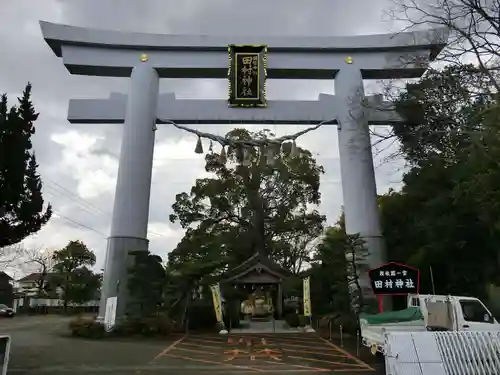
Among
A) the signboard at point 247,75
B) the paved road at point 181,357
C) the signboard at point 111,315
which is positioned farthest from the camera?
the signboard at point 247,75

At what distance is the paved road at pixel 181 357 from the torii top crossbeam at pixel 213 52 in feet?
29.3

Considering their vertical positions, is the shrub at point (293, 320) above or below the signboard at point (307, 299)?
below

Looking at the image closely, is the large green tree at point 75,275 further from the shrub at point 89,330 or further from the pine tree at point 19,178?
the pine tree at point 19,178

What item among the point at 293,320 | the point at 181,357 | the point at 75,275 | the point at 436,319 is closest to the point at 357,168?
the point at 293,320

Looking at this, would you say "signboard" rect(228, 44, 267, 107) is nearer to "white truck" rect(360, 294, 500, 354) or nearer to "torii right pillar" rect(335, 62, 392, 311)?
"torii right pillar" rect(335, 62, 392, 311)

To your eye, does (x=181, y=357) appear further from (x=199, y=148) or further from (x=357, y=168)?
(x=357, y=168)

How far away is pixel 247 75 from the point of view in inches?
599

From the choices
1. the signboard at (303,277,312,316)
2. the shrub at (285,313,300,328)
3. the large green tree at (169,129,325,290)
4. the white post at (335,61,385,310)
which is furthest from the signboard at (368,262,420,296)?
the large green tree at (169,129,325,290)

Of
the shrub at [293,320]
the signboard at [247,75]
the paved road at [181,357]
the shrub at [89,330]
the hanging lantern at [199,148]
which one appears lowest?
the paved road at [181,357]

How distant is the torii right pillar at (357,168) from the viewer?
14664mm

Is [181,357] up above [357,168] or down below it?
below

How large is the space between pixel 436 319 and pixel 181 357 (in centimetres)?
510

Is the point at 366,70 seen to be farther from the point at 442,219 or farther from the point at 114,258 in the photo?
the point at 114,258

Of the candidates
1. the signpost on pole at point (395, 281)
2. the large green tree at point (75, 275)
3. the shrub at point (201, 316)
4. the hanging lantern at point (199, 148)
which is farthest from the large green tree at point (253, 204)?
the large green tree at point (75, 275)
